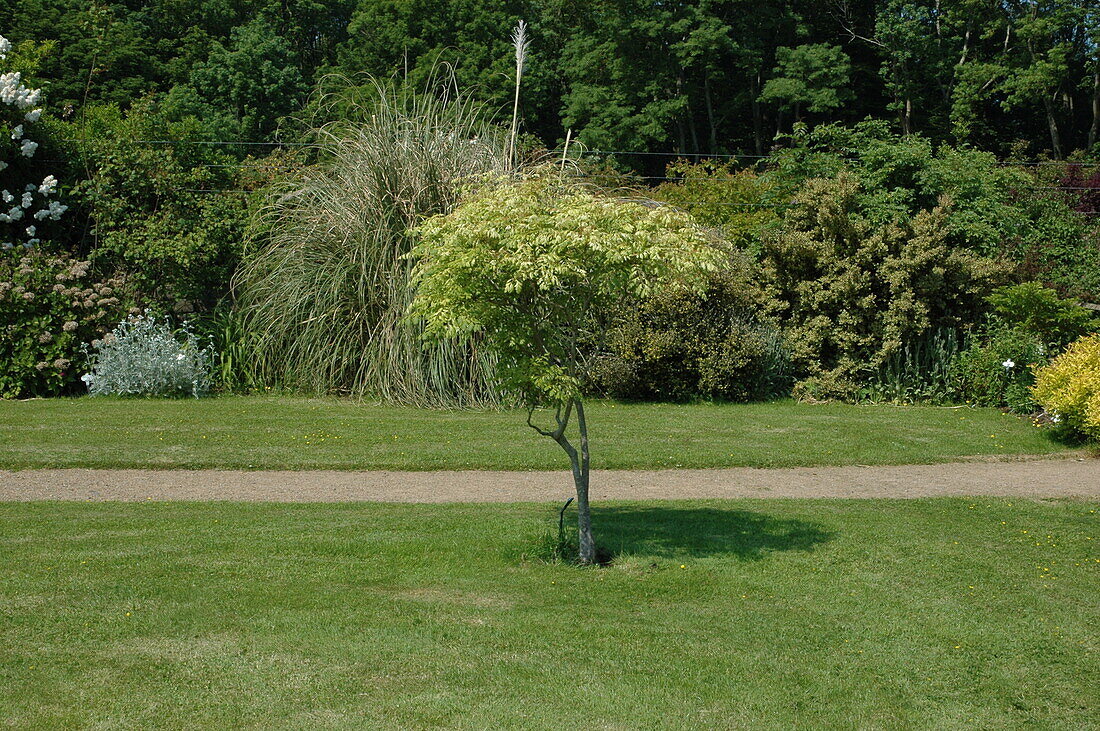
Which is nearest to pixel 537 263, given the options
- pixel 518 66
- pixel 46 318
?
pixel 518 66

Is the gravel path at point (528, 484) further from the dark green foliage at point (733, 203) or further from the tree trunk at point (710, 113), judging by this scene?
the tree trunk at point (710, 113)

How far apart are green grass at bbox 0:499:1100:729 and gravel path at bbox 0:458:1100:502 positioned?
891 millimetres

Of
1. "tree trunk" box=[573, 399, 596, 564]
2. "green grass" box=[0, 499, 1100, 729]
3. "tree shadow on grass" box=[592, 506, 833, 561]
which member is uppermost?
"tree trunk" box=[573, 399, 596, 564]

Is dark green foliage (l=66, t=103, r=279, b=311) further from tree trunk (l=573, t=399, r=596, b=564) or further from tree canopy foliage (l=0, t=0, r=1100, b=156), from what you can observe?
tree canopy foliage (l=0, t=0, r=1100, b=156)

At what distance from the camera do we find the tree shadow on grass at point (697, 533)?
731 centimetres

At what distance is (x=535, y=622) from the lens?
579 centimetres

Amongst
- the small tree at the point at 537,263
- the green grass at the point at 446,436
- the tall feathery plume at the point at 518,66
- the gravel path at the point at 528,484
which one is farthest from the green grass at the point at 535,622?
the tall feathery plume at the point at 518,66

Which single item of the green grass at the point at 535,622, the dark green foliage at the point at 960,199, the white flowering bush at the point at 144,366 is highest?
the dark green foliage at the point at 960,199

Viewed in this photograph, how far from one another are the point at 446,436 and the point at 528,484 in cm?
193

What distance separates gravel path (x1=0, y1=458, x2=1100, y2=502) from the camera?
9259 millimetres

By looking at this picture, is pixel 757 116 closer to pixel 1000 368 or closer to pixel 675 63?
pixel 675 63

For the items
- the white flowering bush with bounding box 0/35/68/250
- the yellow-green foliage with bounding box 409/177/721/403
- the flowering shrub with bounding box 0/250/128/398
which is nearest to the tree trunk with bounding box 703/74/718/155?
the white flowering bush with bounding box 0/35/68/250

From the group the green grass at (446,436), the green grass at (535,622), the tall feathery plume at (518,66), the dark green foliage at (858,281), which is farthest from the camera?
the dark green foliage at (858,281)

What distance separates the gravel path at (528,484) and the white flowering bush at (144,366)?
3989mm
